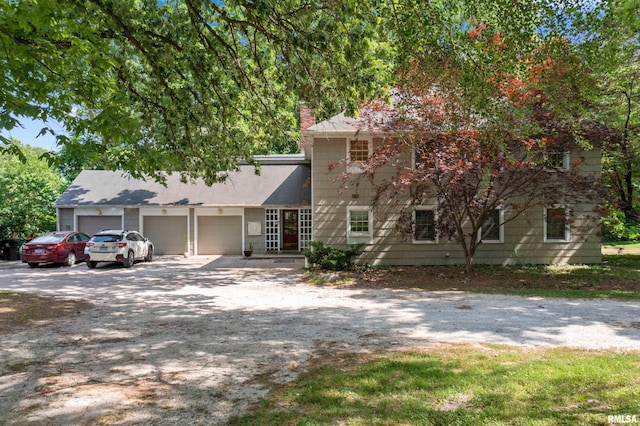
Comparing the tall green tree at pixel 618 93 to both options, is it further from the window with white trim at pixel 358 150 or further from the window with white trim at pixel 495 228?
the window with white trim at pixel 358 150

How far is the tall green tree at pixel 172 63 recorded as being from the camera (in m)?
5.65

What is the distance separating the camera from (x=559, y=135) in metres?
12.2

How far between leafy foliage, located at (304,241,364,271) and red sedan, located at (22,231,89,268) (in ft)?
34.6

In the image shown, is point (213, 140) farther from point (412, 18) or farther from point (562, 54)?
point (562, 54)

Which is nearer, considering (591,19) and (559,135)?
(591,19)

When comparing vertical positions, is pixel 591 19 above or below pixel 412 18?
above

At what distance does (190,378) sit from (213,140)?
7170 mm

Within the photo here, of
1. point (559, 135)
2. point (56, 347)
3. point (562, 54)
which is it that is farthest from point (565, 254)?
point (56, 347)

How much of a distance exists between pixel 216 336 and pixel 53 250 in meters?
13.8

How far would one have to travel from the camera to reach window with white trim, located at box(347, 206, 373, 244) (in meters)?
15.7

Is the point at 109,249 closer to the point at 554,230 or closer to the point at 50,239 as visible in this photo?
the point at 50,239

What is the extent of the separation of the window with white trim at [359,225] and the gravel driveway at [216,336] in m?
4.40

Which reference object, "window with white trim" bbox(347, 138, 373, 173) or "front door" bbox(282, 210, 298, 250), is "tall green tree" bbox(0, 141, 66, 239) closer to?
"front door" bbox(282, 210, 298, 250)

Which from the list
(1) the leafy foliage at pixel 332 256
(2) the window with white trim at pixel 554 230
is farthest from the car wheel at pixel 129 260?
(2) the window with white trim at pixel 554 230
